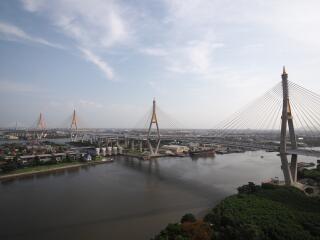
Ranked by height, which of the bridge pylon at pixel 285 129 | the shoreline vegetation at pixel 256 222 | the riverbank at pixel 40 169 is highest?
the bridge pylon at pixel 285 129

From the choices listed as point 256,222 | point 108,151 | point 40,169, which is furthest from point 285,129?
point 108,151

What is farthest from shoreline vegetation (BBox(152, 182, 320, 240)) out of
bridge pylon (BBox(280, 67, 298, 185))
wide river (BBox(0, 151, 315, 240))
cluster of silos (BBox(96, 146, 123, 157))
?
cluster of silos (BBox(96, 146, 123, 157))

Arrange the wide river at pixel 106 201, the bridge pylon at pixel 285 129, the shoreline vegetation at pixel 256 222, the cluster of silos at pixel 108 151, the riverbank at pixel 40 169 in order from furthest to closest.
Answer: the cluster of silos at pixel 108 151 < the riverbank at pixel 40 169 < the bridge pylon at pixel 285 129 < the wide river at pixel 106 201 < the shoreline vegetation at pixel 256 222

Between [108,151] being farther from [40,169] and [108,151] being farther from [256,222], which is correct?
[256,222]

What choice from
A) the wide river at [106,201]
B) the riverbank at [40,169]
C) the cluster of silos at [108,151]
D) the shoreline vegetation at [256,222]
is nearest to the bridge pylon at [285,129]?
the shoreline vegetation at [256,222]

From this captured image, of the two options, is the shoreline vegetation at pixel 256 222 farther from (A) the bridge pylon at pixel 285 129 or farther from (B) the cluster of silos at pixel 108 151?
(B) the cluster of silos at pixel 108 151

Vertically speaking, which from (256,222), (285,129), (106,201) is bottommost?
(106,201)

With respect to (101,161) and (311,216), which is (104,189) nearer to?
(311,216)

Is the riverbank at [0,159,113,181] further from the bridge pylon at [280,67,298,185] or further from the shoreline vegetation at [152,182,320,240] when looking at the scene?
the bridge pylon at [280,67,298,185]
